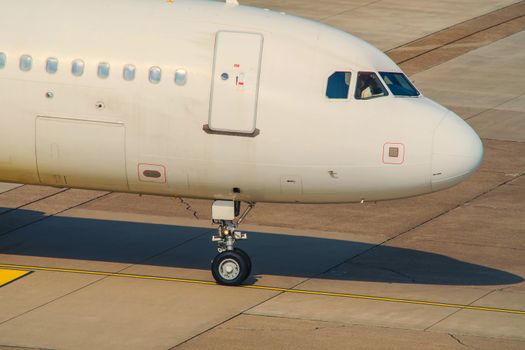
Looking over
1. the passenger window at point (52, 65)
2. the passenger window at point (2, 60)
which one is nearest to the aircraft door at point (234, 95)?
the passenger window at point (52, 65)

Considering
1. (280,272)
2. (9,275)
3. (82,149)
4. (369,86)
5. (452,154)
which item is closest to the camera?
(452,154)

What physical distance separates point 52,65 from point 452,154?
23.0ft

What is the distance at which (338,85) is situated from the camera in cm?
2450

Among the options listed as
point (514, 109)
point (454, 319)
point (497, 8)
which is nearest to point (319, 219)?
point (454, 319)

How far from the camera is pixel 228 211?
2516 cm

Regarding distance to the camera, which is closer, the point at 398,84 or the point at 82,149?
the point at 82,149

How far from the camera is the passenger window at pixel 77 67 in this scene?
24562mm

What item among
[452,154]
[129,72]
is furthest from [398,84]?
[129,72]

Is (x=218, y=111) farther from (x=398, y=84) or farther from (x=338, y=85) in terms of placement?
(x=398, y=84)

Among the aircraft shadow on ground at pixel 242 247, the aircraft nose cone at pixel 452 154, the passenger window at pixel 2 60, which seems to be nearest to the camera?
the aircraft nose cone at pixel 452 154

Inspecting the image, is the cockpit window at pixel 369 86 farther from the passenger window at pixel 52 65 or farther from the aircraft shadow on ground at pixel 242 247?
the passenger window at pixel 52 65

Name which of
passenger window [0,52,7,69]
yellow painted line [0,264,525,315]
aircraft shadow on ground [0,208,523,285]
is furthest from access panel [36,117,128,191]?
aircraft shadow on ground [0,208,523,285]

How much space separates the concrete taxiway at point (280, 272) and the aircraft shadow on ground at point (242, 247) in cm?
4

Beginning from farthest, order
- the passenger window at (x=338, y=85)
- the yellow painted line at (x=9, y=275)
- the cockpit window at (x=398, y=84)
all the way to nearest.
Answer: the yellow painted line at (x=9, y=275) → the cockpit window at (x=398, y=84) → the passenger window at (x=338, y=85)
